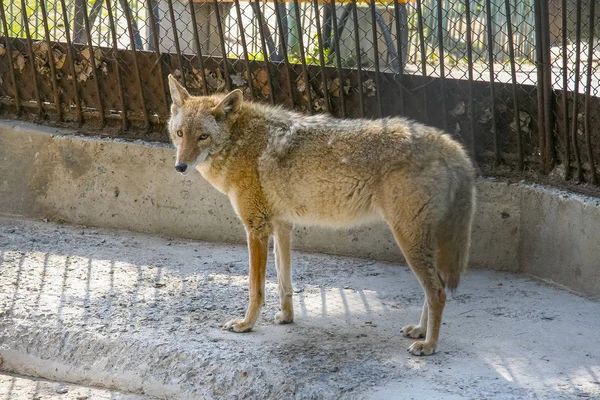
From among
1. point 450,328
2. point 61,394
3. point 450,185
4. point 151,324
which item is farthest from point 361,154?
point 61,394

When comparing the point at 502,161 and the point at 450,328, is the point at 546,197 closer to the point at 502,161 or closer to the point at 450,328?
the point at 502,161

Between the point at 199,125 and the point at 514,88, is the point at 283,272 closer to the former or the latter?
the point at 199,125

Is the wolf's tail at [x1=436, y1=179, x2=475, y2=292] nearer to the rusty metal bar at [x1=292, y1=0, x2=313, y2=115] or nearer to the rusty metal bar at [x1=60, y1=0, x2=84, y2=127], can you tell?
the rusty metal bar at [x1=292, y1=0, x2=313, y2=115]

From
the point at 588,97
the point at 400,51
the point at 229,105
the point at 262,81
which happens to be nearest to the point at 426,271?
the point at 229,105

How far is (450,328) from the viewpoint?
539 centimetres

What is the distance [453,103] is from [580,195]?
1.24 metres

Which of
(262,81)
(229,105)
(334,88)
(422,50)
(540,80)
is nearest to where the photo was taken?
(229,105)

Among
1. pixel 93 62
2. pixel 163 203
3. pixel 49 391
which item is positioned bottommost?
pixel 49 391

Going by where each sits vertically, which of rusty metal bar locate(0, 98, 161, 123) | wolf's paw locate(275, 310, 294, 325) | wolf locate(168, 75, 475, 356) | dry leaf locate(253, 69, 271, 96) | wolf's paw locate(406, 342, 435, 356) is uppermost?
dry leaf locate(253, 69, 271, 96)

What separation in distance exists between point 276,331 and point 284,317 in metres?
0.16

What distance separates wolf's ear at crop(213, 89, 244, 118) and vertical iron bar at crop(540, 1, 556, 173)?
230cm

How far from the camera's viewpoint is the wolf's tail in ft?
16.2

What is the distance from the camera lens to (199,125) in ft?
17.5

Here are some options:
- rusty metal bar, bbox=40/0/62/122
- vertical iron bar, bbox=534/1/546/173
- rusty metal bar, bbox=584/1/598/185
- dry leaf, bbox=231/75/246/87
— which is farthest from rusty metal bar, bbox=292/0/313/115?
rusty metal bar, bbox=40/0/62/122
